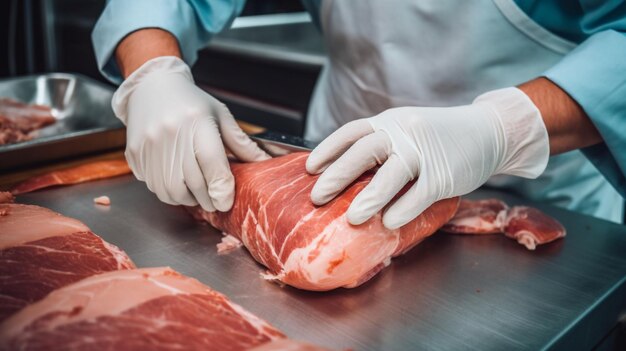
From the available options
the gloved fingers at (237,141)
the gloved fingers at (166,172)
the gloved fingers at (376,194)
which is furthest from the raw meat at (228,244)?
the gloved fingers at (376,194)

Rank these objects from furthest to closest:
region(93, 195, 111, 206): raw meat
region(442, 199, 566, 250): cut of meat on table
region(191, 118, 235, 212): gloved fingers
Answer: region(93, 195, 111, 206): raw meat → region(442, 199, 566, 250): cut of meat on table → region(191, 118, 235, 212): gloved fingers

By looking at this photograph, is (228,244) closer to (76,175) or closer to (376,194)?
(376,194)

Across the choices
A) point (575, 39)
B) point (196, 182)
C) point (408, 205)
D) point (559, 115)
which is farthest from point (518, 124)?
point (196, 182)

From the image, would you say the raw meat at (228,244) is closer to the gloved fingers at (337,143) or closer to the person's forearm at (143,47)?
the gloved fingers at (337,143)

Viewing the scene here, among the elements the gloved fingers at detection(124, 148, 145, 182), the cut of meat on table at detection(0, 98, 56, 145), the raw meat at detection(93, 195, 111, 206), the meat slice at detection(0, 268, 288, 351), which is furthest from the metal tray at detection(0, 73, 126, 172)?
the meat slice at detection(0, 268, 288, 351)

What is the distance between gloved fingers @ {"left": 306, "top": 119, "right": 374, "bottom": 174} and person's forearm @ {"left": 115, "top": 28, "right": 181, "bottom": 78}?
741mm

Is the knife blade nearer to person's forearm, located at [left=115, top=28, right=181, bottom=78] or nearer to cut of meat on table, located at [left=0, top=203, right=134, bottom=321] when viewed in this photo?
person's forearm, located at [left=115, top=28, right=181, bottom=78]

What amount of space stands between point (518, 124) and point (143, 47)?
123cm

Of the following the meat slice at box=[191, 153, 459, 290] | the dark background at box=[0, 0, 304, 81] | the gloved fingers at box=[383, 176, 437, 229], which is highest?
the gloved fingers at box=[383, 176, 437, 229]

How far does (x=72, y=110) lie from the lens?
2842mm

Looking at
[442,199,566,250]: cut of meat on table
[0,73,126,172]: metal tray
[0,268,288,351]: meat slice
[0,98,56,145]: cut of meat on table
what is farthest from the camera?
[0,98,56,145]: cut of meat on table

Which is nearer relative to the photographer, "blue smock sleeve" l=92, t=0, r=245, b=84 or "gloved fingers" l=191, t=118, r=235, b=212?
"gloved fingers" l=191, t=118, r=235, b=212

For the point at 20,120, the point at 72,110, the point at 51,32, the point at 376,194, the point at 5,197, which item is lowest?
the point at 51,32

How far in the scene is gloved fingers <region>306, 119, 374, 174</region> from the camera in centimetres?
150
